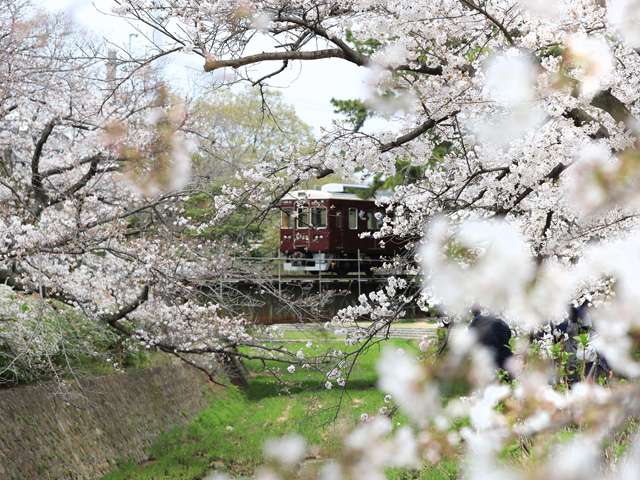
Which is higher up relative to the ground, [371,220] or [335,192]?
[335,192]

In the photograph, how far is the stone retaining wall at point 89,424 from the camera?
6.27 metres

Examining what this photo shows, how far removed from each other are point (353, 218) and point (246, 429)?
9170 millimetres

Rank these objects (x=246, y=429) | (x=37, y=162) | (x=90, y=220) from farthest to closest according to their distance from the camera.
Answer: (x=246, y=429) < (x=37, y=162) < (x=90, y=220)

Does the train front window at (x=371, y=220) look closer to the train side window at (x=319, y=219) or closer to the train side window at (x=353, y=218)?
the train side window at (x=353, y=218)

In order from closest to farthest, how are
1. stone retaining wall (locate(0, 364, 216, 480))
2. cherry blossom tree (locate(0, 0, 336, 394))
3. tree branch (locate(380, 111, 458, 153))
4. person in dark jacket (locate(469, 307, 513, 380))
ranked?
tree branch (locate(380, 111, 458, 153)) → person in dark jacket (locate(469, 307, 513, 380)) → stone retaining wall (locate(0, 364, 216, 480)) → cherry blossom tree (locate(0, 0, 336, 394))

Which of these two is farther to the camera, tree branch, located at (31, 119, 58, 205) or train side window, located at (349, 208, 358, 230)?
Result: train side window, located at (349, 208, 358, 230)

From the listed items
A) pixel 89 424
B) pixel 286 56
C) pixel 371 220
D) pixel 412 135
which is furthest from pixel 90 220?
pixel 371 220

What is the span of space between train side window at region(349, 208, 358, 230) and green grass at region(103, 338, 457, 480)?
14.8 feet

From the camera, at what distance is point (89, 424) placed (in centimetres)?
769

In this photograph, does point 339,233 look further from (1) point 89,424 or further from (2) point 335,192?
(1) point 89,424

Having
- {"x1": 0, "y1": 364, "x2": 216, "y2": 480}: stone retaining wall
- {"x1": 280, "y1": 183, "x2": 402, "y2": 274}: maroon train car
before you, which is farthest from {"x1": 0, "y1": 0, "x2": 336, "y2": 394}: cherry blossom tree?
{"x1": 280, "y1": 183, "x2": 402, "y2": 274}: maroon train car

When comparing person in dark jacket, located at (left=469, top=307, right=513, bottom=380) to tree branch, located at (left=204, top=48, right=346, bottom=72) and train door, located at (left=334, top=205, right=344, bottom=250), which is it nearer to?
tree branch, located at (left=204, top=48, right=346, bottom=72)

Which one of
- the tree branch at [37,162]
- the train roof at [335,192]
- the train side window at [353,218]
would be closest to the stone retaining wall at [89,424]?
the tree branch at [37,162]

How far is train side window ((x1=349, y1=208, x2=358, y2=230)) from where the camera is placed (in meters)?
18.2
